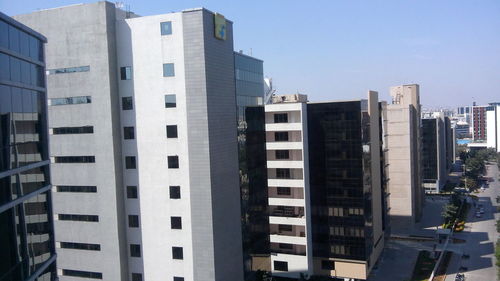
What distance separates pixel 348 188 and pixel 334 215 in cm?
245

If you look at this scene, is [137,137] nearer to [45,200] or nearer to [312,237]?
[45,200]

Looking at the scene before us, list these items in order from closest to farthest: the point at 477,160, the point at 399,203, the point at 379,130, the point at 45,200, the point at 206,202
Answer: the point at 45,200
the point at 206,202
the point at 379,130
the point at 399,203
the point at 477,160

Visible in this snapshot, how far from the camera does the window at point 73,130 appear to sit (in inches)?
920

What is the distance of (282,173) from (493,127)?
124473mm

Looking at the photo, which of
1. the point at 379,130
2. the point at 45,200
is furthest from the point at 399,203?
the point at 45,200

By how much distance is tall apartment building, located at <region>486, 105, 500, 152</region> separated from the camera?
A: 13600 cm

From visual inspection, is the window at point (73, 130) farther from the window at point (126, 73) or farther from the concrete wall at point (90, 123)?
the window at point (126, 73)

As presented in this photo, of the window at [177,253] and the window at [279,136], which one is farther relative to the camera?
the window at [279,136]

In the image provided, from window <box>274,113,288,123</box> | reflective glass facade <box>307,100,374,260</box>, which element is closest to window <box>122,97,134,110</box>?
window <box>274,113,288,123</box>

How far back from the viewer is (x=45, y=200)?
17453 millimetres

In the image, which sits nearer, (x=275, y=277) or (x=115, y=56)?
(x=115, y=56)

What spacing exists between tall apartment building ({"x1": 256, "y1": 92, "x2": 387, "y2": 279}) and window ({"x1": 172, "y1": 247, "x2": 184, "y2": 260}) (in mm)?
14584

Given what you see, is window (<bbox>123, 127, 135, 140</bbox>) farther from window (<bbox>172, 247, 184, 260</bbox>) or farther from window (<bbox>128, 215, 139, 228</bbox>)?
window (<bbox>172, 247, 184, 260</bbox>)

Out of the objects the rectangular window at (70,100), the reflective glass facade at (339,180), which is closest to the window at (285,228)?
the reflective glass facade at (339,180)
